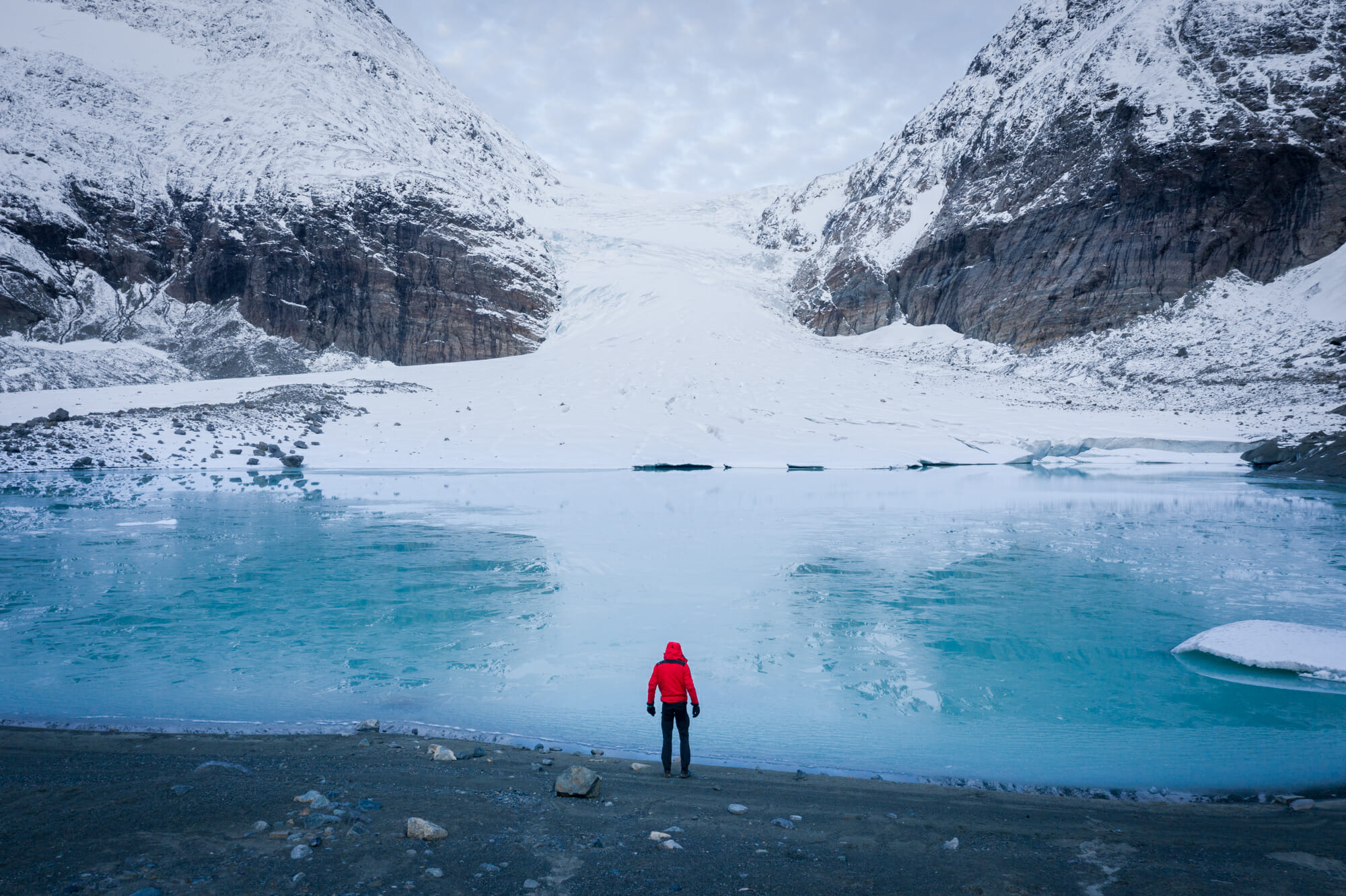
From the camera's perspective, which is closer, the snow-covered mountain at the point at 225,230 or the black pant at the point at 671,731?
the black pant at the point at 671,731

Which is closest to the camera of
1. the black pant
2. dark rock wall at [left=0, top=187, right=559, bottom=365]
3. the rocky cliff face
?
the black pant

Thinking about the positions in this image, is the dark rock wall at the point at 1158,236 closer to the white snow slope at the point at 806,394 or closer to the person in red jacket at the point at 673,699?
the white snow slope at the point at 806,394

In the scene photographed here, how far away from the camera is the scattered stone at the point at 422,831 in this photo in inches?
124

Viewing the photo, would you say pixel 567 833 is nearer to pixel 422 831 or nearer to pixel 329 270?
pixel 422 831

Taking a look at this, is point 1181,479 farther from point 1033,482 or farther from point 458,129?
point 458,129

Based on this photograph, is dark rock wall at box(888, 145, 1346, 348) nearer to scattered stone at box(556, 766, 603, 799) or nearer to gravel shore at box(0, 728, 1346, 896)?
gravel shore at box(0, 728, 1346, 896)

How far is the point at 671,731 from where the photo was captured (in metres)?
4.15

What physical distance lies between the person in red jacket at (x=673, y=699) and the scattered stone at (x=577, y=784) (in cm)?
53

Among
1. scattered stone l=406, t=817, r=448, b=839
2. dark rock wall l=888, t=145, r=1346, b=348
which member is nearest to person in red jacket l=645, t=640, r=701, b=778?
scattered stone l=406, t=817, r=448, b=839

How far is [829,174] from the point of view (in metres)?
67.8

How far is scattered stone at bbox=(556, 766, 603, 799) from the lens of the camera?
12.1 feet

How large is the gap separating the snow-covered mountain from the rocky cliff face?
81.4 ft

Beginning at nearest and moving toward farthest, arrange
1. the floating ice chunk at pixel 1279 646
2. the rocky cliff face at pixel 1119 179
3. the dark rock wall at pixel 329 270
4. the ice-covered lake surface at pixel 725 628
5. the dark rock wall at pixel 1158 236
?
the ice-covered lake surface at pixel 725 628
the floating ice chunk at pixel 1279 646
the dark rock wall at pixel 1158 236
the rocky cliff face at pixel 1119 179
the dark rock wall at pixel 329 270

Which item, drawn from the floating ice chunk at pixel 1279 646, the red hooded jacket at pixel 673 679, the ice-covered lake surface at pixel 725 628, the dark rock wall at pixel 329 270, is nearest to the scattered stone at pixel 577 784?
the red hooded jacket at pixel 673 679
